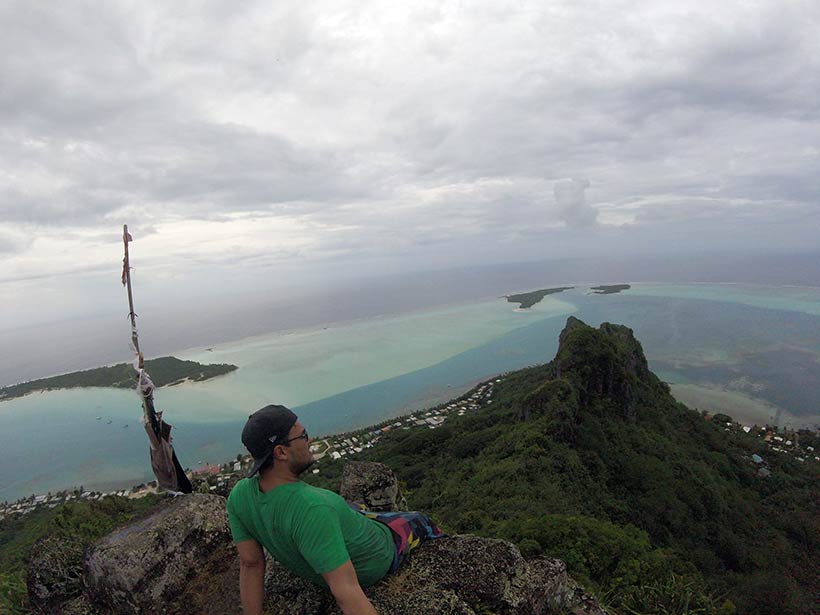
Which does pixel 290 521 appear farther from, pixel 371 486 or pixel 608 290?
pixel 608 290

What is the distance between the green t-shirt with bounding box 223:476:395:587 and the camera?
6.37 feet

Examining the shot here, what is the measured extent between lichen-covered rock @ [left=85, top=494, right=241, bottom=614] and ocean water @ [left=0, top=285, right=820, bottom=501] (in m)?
45.9

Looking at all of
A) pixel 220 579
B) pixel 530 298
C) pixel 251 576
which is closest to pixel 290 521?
pixel 251 576

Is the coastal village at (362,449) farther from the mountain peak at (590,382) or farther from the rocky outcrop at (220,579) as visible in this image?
the rocky outcrop at (220,579)

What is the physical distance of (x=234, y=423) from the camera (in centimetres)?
5338

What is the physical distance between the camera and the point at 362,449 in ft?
126

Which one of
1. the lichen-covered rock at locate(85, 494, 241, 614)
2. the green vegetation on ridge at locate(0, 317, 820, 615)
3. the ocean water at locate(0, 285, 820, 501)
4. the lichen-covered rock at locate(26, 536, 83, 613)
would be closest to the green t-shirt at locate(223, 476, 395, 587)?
the lichen-covered rock at locate(85, 494, 241, 614)

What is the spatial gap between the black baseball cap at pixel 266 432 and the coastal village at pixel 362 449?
30505mm

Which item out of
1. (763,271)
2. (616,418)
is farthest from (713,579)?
(763,271)

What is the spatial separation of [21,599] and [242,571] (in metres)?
4.48

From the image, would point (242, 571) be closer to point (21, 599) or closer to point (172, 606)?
point (172, 606)

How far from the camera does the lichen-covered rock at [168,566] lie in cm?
350

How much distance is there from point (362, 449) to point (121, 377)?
6929 cm

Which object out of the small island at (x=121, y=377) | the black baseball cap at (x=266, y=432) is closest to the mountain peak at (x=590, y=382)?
the black baseball cap at (x=266, y=432)
